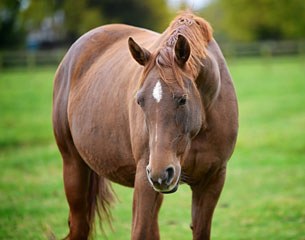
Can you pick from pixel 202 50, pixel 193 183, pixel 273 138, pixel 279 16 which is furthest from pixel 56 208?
pixel 279 16

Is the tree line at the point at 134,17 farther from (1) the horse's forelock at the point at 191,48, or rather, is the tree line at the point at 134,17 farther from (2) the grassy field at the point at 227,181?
(1) the horse's forelock at the point at 191,48

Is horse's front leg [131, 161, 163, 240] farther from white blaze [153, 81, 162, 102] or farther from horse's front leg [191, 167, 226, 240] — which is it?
white blaze [153, 81, 162, 102]

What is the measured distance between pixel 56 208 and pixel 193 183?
382 centimetres

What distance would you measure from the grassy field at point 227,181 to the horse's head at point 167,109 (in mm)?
2323

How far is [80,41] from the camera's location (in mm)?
5672

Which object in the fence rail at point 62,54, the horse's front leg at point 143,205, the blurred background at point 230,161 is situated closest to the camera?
the horse's front leg at point 143,205

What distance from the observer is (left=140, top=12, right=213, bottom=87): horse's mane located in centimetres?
353

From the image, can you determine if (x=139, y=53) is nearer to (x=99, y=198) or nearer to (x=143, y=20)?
(x=99, y=198)

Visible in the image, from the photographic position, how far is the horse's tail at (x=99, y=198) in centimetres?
536

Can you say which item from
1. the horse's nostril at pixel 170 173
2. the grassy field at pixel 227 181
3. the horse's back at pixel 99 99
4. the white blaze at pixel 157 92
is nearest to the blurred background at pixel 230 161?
the grassy field at pixel 227 181

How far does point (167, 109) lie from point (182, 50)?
0.38 metres

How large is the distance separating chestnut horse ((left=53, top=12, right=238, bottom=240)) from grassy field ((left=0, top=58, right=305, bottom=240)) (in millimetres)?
883

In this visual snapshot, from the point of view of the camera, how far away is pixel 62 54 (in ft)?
103

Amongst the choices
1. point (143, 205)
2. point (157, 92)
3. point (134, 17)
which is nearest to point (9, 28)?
point (134, 17)
